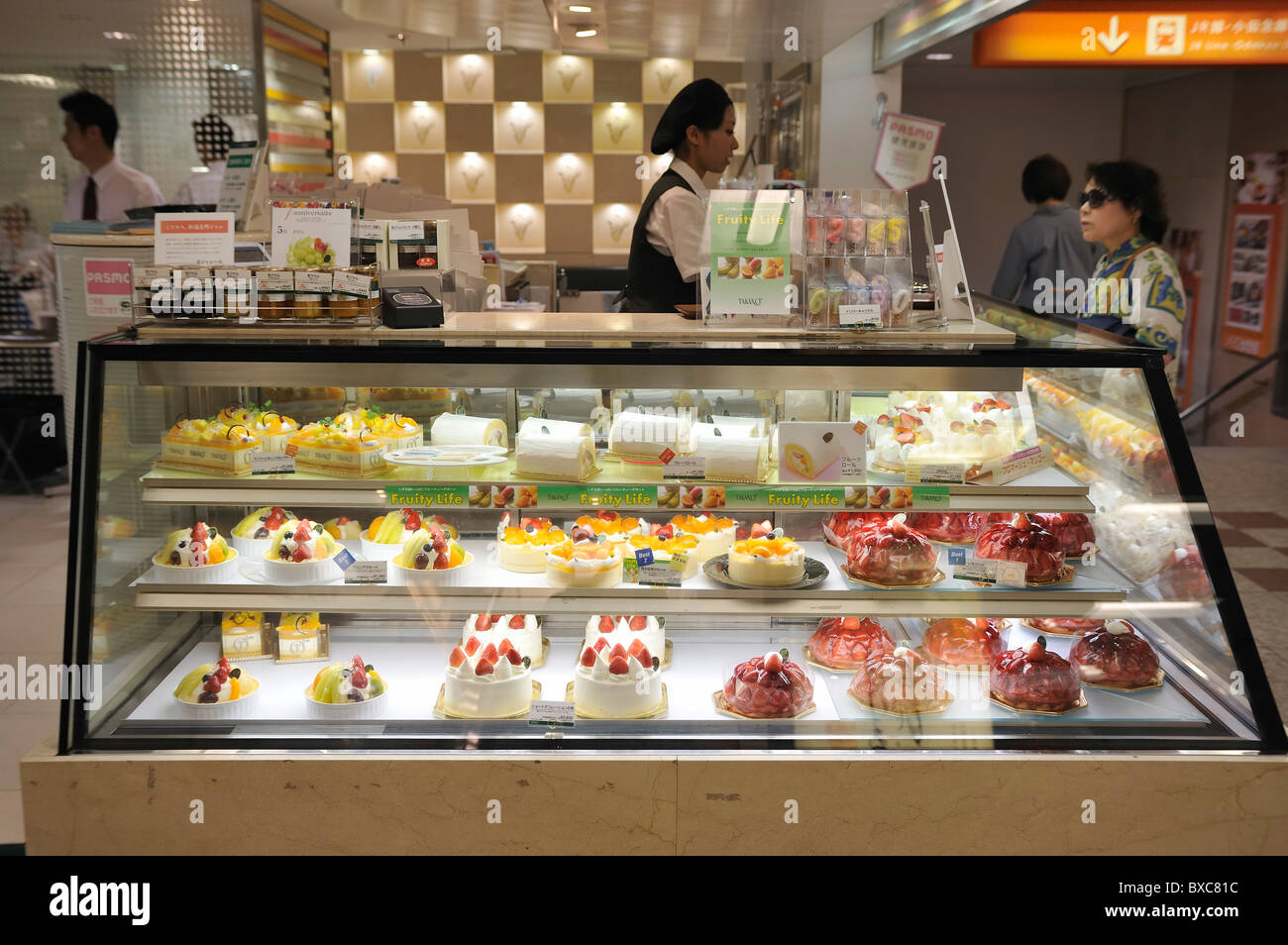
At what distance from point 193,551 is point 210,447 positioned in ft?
0.99

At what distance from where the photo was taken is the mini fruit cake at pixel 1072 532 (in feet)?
10.6

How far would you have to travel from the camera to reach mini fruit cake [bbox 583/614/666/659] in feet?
10.3

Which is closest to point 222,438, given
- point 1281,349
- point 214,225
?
point 214,225

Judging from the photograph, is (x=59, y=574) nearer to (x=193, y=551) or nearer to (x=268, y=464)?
(x=193, y=551)

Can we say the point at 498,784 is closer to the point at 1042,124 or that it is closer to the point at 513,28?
the point at 513,28

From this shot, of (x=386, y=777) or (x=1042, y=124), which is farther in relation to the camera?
(x=1042, y=124)

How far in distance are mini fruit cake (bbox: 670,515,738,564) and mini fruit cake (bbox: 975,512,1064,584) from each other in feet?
2.31

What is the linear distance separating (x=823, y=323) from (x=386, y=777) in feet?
5.14

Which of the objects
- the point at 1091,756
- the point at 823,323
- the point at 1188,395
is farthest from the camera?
the point at 1188,395

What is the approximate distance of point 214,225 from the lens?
116 inches

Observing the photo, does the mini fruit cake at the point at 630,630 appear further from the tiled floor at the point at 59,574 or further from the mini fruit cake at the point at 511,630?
the tiled floor at the point at 59,574

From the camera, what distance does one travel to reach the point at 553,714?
2816mm

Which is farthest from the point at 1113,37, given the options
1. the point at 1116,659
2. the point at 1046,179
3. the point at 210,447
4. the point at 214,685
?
the point at 214,685
